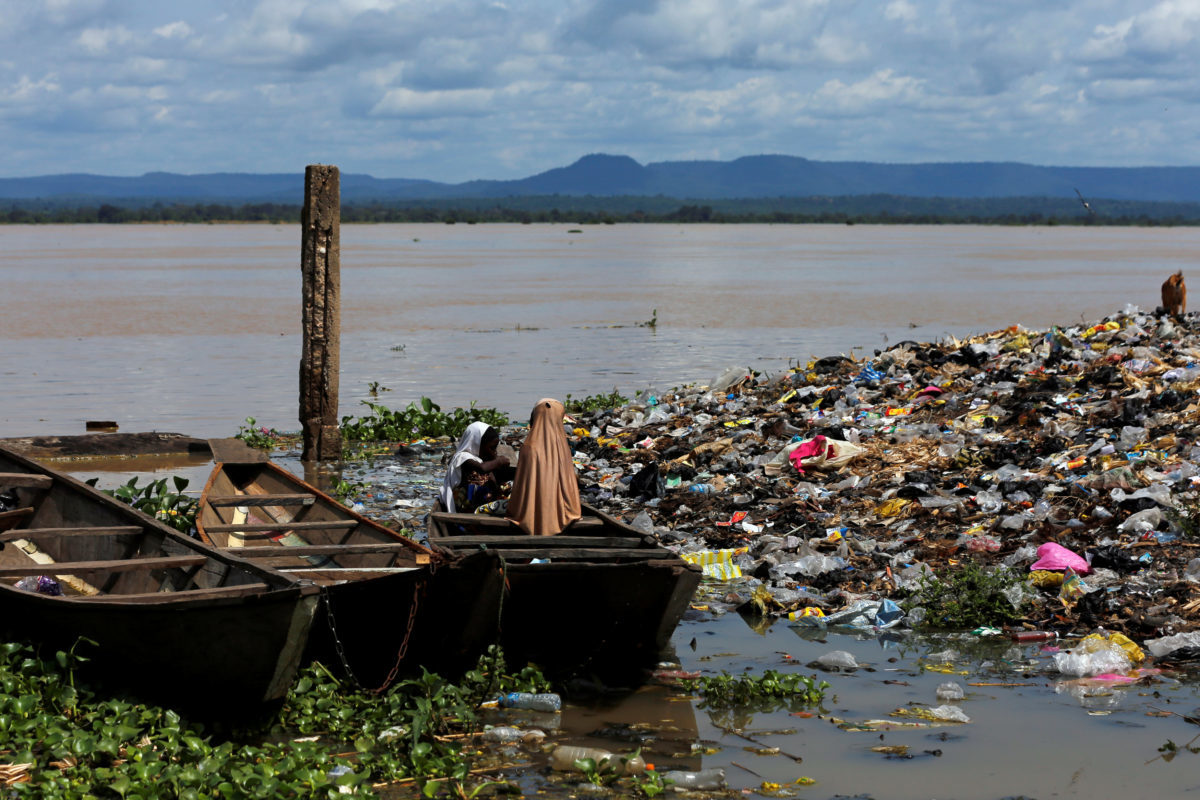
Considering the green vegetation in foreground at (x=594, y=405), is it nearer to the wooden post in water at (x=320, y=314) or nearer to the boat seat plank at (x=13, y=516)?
the wooden post in water at (x=320, y=314)

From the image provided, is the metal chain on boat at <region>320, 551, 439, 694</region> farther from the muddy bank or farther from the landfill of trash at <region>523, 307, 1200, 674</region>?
the muddy bank

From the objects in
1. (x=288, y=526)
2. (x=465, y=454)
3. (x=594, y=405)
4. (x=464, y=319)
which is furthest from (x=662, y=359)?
(x=288, y=526)

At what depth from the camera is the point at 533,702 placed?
5.93m

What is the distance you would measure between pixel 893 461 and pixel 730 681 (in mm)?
4368

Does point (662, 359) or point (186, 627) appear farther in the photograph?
point (662, 359)

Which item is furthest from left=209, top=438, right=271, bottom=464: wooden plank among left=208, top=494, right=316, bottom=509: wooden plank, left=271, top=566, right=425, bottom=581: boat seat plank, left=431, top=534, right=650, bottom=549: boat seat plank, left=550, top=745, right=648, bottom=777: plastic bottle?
left=550, top=745, right=648, bottom=777: plastic bottle

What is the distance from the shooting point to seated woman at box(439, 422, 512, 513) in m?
8.09

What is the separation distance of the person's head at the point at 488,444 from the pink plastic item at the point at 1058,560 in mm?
3443

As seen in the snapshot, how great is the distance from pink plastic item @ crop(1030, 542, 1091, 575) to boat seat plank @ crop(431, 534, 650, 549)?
A: 2557 mm

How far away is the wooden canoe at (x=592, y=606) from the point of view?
19.4 feet

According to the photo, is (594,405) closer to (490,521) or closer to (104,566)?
(490,521)

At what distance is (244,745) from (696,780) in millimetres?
1903

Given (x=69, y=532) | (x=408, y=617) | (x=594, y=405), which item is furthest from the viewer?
(x=594, y=405)

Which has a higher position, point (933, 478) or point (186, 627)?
point (186, 627)
